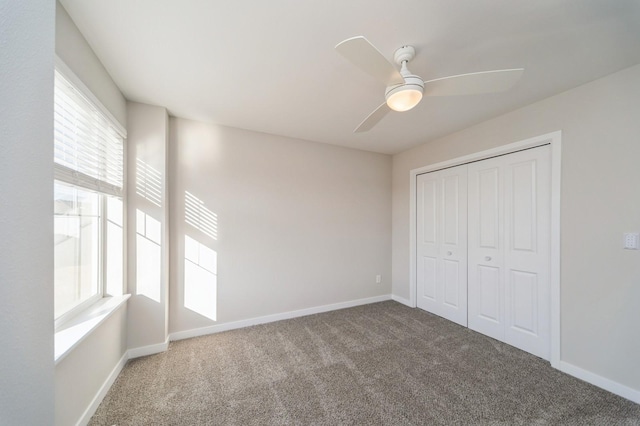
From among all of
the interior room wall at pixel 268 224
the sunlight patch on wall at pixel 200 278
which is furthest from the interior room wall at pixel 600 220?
the sunlight patch on wall at pixel 200 278

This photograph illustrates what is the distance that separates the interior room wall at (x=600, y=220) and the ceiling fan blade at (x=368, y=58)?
1.80m

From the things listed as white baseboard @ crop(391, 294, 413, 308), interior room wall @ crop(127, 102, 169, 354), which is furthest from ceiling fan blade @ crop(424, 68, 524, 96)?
white baseboard @ crop(391, 294, 413, 308)

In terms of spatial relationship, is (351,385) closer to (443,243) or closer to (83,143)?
(443,243)

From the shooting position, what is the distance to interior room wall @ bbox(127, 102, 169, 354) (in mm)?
2307

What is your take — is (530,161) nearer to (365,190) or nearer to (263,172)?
(365,190)

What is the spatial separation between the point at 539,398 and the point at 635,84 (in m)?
2.39

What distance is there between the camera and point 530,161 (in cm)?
240

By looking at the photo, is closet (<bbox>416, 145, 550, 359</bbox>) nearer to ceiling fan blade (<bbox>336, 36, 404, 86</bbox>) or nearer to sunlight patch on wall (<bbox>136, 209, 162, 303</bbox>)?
ceiling fan blade (<bbox>336, 36, 404, 86</bbox>)

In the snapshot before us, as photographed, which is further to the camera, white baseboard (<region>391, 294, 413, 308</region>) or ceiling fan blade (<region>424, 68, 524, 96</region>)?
white baseboard (<region>391, 294, 413, 308</region>)

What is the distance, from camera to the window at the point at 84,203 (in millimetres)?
1462

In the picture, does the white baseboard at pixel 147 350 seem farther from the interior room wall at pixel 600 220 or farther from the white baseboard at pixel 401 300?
the interior room wall at pixel 600 220

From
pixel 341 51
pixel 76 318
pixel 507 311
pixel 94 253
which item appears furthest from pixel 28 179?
pixel 507 311

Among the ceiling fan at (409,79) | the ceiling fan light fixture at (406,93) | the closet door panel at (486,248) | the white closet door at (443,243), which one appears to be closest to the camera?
the ceiling fan at (409,79)

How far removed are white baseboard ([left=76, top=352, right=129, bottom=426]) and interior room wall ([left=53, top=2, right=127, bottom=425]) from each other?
0.9 inches
